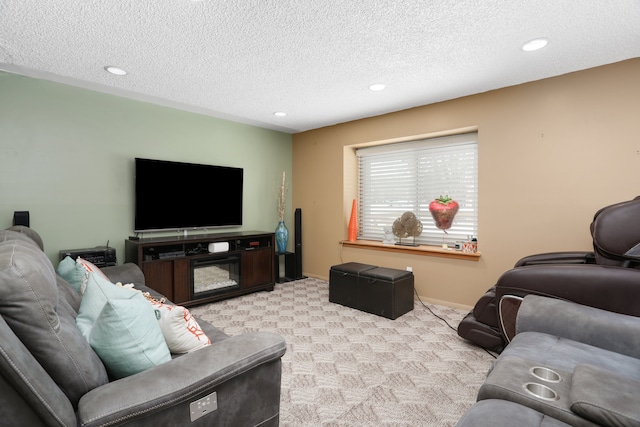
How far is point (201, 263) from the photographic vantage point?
3797mm

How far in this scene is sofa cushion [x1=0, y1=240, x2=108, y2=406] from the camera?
0.87m

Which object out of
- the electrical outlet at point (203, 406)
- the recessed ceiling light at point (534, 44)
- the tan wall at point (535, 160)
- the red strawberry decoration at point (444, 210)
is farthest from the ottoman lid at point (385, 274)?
the electrical outlet at point (203, 406)

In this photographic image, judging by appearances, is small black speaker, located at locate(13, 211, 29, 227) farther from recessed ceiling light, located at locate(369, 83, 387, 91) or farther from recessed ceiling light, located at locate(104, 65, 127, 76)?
recessed ceiling light, located at locate(369, 83, 387, 91)

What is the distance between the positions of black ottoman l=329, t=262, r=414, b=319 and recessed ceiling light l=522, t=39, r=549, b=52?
2261mm

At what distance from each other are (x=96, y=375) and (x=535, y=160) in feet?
12.1

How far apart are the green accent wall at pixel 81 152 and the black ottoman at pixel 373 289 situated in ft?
6.24

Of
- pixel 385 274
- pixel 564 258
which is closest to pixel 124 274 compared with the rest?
pixel 385 274

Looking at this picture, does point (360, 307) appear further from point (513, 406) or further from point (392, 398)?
point (513, 406)

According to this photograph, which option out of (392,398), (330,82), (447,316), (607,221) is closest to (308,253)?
(447,316)

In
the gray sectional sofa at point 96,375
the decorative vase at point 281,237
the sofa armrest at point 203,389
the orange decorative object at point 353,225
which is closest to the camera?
the gray sectional sofa at point 96,375

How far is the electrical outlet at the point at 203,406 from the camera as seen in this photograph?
109cm

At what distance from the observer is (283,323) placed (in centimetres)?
323

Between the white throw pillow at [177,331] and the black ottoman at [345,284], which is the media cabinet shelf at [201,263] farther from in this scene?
the white throw pillow at [177,331]

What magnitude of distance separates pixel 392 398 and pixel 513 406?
104cm
